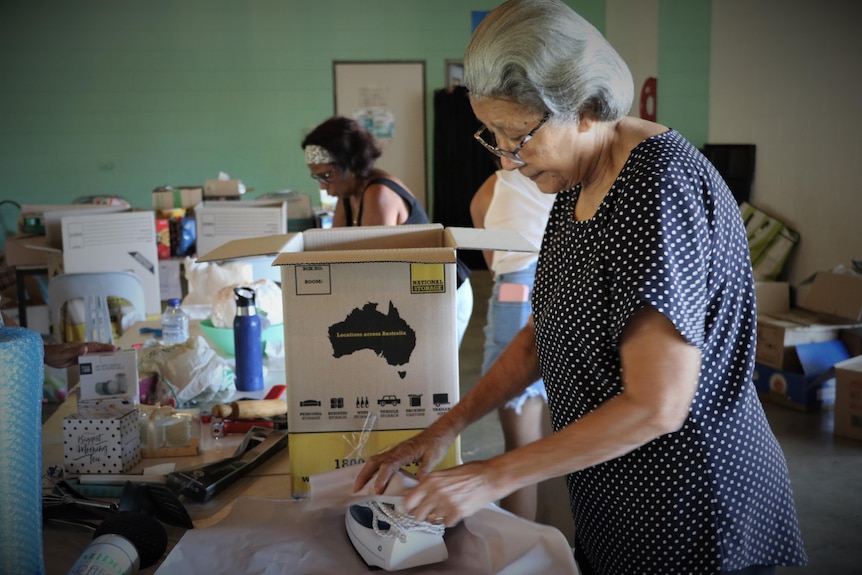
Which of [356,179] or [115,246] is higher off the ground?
[356,179]

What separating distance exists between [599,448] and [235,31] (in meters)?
8.32

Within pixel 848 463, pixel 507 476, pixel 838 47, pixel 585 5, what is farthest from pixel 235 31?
pixel 507 476

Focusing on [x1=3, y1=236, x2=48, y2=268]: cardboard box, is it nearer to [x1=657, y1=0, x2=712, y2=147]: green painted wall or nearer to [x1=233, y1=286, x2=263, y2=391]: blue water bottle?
[x1=233, y1=286, x2=263, y2=391]: blue water bottle

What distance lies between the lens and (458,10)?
8844mm

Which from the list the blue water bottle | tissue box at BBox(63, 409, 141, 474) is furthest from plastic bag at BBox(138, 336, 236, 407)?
tissue box at BBox(63, 409, 141, 474)

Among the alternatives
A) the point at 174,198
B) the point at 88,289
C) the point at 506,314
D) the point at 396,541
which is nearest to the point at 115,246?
the point at 88,289

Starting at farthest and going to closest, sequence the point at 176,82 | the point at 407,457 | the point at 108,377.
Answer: the point at 176,82, the point at 108,377, the point at 407,457

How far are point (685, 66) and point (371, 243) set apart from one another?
5935 mm

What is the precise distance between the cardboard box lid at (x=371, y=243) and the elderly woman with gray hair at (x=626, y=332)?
0.22m

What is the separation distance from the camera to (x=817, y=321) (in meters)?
4.86

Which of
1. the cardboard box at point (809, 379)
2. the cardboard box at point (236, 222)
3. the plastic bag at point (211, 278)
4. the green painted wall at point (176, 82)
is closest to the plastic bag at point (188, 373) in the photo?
the plastic bag at point (211, 278)

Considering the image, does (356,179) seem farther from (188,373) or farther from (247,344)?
(188,373)

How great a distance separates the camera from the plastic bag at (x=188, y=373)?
7.26 feet

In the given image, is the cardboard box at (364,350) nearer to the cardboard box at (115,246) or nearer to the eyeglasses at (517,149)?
the eyeglasses at (517,149)
